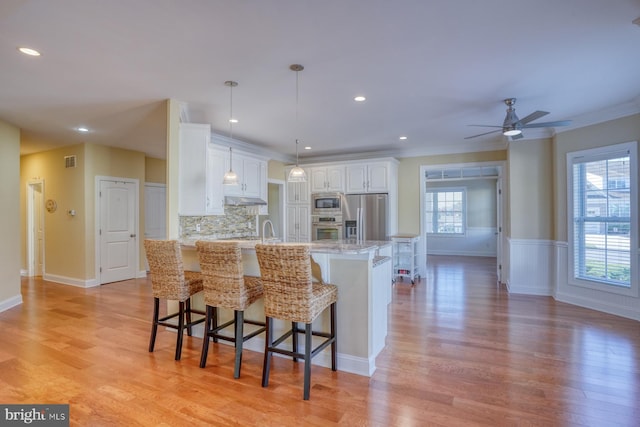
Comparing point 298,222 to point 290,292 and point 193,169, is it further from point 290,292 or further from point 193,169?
point 290,292

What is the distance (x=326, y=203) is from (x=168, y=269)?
4140 mm

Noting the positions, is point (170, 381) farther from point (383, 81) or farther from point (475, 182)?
point (475, 182)

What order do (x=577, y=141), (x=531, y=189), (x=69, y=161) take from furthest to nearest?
(x=69, y=161) → (x=531, y=189) → (x=577, y=141)

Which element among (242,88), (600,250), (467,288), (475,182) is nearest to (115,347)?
(242,88)

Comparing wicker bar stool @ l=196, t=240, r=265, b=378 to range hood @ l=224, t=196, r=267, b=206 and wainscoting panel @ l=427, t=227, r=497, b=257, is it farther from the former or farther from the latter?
wainscoting panel @ l=427, t=227, r=497, b=257

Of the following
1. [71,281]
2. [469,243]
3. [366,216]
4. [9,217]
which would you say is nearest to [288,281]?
[366,216]

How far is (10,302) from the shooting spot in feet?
15.4

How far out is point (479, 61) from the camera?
2879mm

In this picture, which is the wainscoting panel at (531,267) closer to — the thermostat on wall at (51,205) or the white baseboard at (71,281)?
the white baseboard at (71,281)

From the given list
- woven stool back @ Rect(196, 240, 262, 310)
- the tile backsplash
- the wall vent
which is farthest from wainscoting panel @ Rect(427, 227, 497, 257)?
the wall vent

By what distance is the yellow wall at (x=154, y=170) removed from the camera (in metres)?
7.32

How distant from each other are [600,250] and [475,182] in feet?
18.8

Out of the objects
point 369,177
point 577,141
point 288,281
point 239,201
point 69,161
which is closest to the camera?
point 288,281

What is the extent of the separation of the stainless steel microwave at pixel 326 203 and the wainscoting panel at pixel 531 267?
10.1 ft
